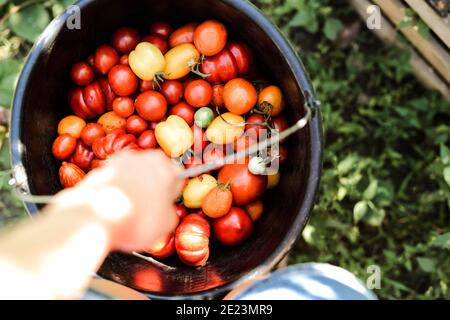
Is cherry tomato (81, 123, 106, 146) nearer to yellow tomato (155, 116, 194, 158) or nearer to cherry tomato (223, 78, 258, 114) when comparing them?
yellow tomato (155, 116, 194, 158)

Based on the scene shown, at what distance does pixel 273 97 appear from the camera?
155cm

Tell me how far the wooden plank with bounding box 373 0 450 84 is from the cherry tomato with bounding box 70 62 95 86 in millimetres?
1155

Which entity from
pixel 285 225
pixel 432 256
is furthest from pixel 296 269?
pixel 432 256

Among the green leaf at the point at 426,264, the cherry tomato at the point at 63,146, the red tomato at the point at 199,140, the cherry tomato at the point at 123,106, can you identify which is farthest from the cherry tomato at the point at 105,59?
the green leaf at the point at 426,264

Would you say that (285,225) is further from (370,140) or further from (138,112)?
(370,140)

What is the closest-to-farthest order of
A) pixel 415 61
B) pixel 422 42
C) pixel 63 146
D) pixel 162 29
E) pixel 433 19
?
pixel 63 146 → pixel 162 29 → pixel 433 19 → pixel 422 42 → pixel 415 61

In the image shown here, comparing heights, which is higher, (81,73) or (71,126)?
(81,73)

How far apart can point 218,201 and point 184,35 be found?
550 millimetres

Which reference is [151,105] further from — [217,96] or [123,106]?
[217,96]

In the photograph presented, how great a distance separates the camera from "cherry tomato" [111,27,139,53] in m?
1.63

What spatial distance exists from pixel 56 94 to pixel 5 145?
51 cm

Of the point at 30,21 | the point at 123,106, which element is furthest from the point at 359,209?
the point at 30,21

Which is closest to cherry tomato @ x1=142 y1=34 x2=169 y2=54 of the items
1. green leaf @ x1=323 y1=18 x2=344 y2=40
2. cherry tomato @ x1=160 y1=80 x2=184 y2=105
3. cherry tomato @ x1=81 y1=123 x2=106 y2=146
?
cherry tomato @ x1=160 y1=80 x2=184 y2=105

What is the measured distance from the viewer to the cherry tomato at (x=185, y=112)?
1596 millimetres
